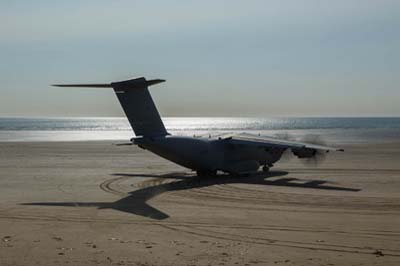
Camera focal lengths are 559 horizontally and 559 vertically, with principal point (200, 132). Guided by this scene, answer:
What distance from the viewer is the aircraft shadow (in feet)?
66.7

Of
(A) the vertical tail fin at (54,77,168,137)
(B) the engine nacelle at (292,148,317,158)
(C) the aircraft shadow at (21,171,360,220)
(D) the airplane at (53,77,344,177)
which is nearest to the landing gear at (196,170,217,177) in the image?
(D) the airplane at (53,77,344,177)

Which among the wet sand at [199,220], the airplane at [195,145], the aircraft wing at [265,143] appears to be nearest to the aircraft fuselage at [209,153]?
the airplane at [195,145]

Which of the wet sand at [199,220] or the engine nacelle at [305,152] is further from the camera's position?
the engine nacelle at [305,152]

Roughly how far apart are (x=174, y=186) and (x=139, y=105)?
4350 millimetres

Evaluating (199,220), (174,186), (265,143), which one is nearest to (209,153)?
(265,143)

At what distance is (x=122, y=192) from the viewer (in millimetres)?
25094

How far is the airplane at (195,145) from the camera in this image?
89.8 feet

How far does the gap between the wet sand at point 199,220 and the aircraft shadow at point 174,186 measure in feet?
0.17

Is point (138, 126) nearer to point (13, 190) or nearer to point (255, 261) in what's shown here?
point (13, 190)

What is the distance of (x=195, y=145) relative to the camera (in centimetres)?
2998

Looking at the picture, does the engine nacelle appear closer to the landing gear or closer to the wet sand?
the wet sand

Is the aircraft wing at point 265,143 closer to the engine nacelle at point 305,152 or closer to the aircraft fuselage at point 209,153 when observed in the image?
the aircraft fuselage at point 209,153

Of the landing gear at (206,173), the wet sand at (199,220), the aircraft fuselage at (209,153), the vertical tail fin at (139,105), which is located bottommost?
the wet sand at (199,220)

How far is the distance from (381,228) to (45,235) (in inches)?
385
